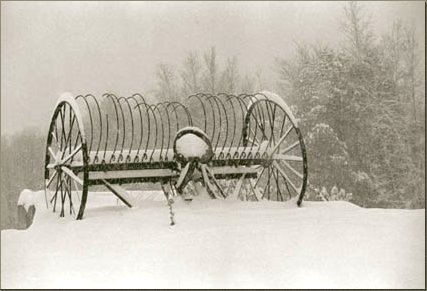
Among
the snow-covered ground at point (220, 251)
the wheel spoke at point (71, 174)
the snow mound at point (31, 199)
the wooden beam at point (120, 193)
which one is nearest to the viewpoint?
the snow-covered ground at point (220, 251)

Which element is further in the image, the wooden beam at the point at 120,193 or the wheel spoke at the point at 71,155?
the wooden beam at the point at 120,193

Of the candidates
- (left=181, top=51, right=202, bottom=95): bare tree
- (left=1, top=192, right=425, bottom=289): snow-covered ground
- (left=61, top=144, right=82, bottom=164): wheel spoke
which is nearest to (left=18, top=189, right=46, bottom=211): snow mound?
(left=61, top=144, right=82, bottom=164): wheel spoke

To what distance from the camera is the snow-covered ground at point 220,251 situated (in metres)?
4.30

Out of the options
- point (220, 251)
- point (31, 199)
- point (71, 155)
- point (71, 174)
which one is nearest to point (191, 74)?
point (31, 199)

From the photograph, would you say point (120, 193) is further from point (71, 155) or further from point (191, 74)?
point (191, 74)

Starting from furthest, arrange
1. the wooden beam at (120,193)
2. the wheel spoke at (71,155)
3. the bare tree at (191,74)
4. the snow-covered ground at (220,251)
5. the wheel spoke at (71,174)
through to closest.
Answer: the bare tree at (191,74) < the wooden beam at (120,193) < the wheel spoke at (71,155) < the wheel spoke at (71,174) < the snow-covered ground at (220,251)

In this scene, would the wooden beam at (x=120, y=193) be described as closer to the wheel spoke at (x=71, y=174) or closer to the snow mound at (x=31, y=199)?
the wheel spoke at (x=71, y=174)

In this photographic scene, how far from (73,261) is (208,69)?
78.6 ft

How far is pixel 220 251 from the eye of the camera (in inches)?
194

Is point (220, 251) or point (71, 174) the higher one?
point (71, 174)

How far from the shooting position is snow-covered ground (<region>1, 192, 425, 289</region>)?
14.1 feet

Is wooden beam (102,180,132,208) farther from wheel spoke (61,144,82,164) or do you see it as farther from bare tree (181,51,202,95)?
bare tree (181,51,202,95)

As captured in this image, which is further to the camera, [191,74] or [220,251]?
[191,74]

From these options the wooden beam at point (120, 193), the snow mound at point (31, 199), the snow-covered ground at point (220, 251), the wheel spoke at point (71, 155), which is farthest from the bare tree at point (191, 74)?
the snow-covered ground at point (220, 251)
